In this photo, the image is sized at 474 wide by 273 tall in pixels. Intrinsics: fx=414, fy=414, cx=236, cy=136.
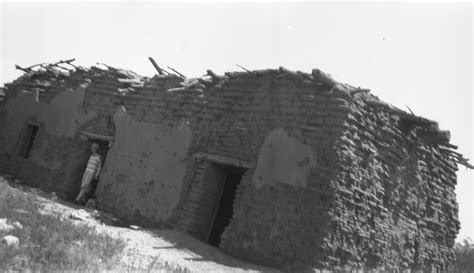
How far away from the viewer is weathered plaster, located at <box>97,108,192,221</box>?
25.6 feet

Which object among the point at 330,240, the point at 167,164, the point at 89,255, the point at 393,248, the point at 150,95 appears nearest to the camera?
the point at 89,255

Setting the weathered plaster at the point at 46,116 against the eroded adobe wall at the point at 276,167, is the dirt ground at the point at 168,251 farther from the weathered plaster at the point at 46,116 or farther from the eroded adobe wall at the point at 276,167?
the weathered plaster at the point at 46,116

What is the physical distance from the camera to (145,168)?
27.2ft

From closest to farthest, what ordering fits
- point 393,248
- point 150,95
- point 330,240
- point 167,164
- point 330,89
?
1. point 330,240
2. point 330,89
3. point 393,248
4. point 167,164
5. point 150,95

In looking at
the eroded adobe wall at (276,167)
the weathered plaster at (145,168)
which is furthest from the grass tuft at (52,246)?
the eroded adobe wall at (276,167)

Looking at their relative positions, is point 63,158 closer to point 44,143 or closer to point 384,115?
point 44,143

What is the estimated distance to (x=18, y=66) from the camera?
1201 cm

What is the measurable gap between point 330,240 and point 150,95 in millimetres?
5102

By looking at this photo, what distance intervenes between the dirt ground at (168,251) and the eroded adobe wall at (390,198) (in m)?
1.52

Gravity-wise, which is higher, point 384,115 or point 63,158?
point 384,115

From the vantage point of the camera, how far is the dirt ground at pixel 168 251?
528 cm

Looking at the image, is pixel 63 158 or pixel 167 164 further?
pixel 63 158

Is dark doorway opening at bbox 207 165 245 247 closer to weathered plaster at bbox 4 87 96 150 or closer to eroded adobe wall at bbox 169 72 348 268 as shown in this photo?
eroded adobe wall at bbox 169 72 348 268

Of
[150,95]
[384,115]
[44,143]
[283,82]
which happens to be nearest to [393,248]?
[384,115]
